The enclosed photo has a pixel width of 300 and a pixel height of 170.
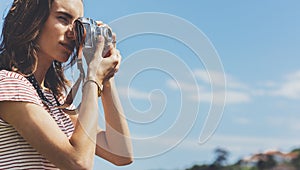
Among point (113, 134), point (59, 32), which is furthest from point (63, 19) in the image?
point (113, 134)

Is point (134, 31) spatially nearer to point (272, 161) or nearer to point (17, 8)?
point (17, 8)

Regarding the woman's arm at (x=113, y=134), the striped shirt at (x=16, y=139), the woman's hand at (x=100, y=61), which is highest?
the woman's hand at (x=100, y=61)

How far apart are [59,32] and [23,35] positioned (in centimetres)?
8

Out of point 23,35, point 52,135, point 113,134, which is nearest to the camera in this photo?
point 52,135

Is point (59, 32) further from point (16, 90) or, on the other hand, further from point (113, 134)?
point (113, 134)

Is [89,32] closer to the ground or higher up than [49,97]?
higher up

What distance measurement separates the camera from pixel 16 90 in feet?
3.79

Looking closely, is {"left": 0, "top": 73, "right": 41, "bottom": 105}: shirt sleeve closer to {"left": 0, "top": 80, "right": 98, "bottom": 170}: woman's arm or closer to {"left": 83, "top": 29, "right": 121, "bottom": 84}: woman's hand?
{"left": 0, "top": 80, "right": 98, "bottom": 170}: woman's arm

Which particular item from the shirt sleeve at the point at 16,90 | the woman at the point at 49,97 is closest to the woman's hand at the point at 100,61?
the woman at the point at 49,97

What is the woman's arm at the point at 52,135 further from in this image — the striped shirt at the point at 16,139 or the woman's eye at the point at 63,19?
the woman's eye at the point at 63,19

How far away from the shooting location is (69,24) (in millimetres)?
1221

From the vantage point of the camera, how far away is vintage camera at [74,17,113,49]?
1.18 metres

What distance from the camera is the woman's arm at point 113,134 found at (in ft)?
4.35

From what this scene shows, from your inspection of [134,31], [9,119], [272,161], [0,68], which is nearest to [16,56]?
[0,68]
